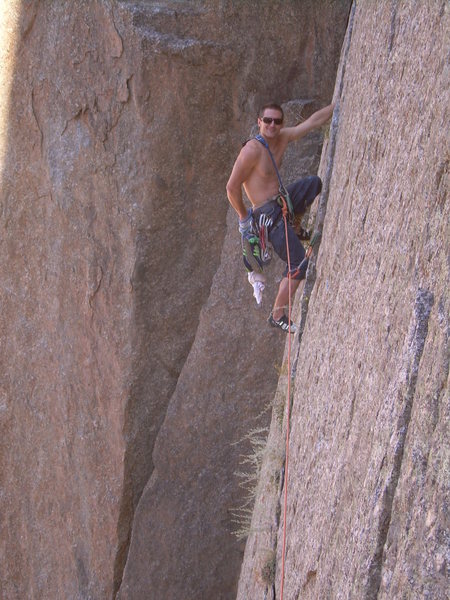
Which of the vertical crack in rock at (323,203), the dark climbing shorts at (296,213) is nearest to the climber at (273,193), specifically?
the dark climbing shorts at (296,213)

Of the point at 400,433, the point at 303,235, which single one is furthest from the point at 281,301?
the point at 400,433

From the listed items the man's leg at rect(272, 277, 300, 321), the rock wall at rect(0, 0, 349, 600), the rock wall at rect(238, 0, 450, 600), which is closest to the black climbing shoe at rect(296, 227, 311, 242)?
the man's leg at rect(272, 277, 300, 321)

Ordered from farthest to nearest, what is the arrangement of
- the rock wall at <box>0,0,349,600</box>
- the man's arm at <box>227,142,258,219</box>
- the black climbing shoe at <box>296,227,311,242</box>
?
1. the rock wall at <box>0,0,349,600</box>
2. the black climbing shoe at <box>296,227,311,242</box>
3. the man's arm at <box>227,142,258,219</box>

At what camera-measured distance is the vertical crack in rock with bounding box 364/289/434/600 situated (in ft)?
8.82

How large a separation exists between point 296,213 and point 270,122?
0.63 meters

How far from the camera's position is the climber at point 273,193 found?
5.52 meters

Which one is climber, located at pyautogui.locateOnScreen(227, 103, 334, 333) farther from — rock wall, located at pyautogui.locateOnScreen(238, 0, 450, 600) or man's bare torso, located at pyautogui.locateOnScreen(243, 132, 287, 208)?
rock wall, located at pyautogui.locateOnScreen(238, 0, 450, 600)

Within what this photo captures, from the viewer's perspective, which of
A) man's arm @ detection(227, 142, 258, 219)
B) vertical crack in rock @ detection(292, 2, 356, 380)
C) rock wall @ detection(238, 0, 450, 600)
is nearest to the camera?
rock wall @ detection(238, 0, 450, 600)

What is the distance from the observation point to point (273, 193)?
5.66m

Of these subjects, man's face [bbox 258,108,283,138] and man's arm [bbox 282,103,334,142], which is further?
man's arm [bbox 282,103,334,142]

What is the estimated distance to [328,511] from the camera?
3547 mm

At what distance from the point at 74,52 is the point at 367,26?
3141 mm

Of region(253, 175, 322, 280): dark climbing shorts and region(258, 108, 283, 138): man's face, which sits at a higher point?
region(258, 108, 283, 138): man's face

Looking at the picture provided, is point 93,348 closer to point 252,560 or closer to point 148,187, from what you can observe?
Answer: point 148,187
